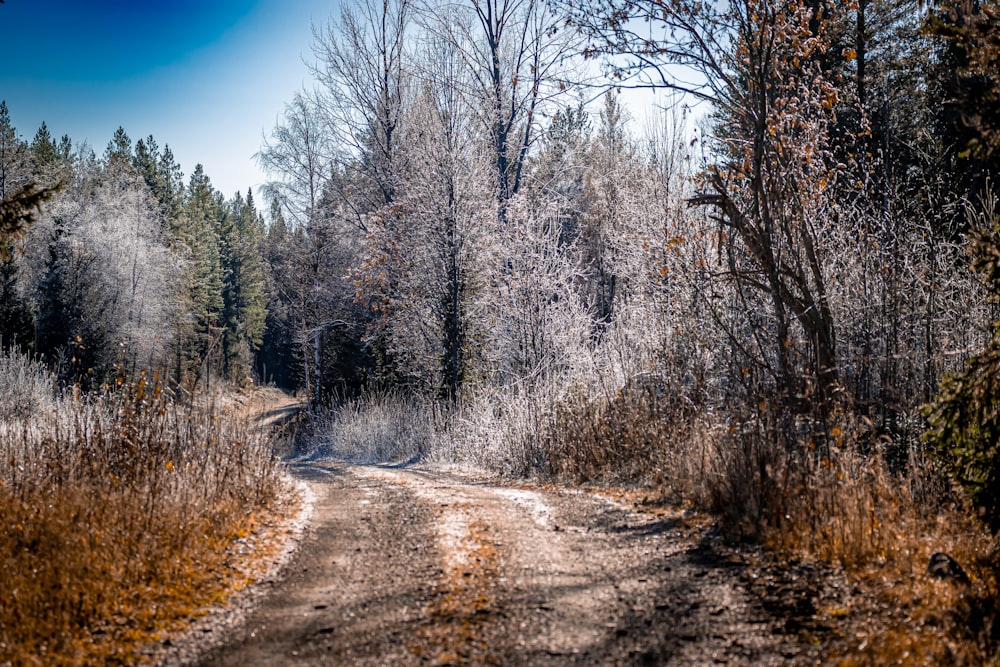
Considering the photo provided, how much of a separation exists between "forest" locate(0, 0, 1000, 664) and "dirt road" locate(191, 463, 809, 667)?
779mm

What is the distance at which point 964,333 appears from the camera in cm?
855

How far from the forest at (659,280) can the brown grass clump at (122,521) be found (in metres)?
0.20

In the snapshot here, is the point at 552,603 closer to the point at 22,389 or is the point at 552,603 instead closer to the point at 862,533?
the point at 862,533

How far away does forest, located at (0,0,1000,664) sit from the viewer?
5.98 metres

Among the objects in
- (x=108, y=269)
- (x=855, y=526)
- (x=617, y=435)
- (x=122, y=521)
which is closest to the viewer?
(x=855, y=526)

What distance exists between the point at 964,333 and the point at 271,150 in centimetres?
2466

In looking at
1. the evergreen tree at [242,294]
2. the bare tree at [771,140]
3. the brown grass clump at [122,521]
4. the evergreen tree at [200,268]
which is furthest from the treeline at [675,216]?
the evergreen tree at [242,294]

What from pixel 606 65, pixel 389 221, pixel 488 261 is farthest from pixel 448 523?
pixel 389 221

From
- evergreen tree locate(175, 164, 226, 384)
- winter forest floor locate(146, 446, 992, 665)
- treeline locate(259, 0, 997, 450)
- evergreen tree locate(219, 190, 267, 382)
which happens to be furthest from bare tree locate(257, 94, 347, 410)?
evergreen tree locate(219, 190, 267, 382)

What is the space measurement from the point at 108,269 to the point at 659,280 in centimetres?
3036

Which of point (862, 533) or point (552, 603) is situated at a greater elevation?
point (862, 533)

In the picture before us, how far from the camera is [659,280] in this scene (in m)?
12.5

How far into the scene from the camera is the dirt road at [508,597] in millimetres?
4070

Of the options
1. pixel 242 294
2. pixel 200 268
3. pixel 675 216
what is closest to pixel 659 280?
pixel 675 216
